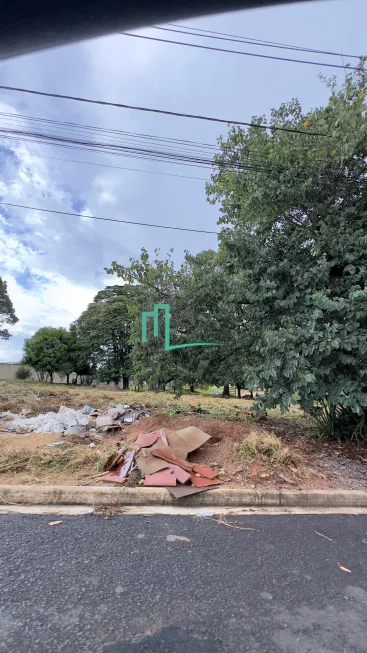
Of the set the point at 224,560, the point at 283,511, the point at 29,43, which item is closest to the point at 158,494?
the point at 224,560

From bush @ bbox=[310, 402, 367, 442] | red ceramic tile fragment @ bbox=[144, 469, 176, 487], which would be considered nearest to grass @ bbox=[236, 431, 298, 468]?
red ceramic tile fragment @ bbox=[144, 469, 176, 487]

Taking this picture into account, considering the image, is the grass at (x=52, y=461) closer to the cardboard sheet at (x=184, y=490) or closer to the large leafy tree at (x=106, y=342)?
the cardboard sheet at (x=184, y=490)

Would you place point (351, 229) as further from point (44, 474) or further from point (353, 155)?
point (44, 474)

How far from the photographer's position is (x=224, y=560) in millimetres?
2025

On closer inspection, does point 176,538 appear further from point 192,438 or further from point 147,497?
point 192,438

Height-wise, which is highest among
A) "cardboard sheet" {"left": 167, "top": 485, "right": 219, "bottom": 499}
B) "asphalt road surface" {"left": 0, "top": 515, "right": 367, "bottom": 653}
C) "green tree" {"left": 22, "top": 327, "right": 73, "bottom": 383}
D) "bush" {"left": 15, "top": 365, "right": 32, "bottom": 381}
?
"green tree" {"left": 22, "top": 327, "right": 73, "bottom": 383}

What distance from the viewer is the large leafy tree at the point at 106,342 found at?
25.2 metres

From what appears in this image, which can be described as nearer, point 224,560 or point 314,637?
point 314,637

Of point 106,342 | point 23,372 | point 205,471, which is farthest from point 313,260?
point 23,372

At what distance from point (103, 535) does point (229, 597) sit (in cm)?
97

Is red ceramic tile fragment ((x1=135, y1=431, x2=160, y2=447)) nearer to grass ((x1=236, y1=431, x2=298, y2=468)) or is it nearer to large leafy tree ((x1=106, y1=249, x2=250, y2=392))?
grass ((x1=236, y1=431, x2=298, y2=468))

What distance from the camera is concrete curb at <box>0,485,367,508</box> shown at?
108 inches

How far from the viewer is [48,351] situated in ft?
84.0

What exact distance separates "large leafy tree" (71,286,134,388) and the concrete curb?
2188cm
